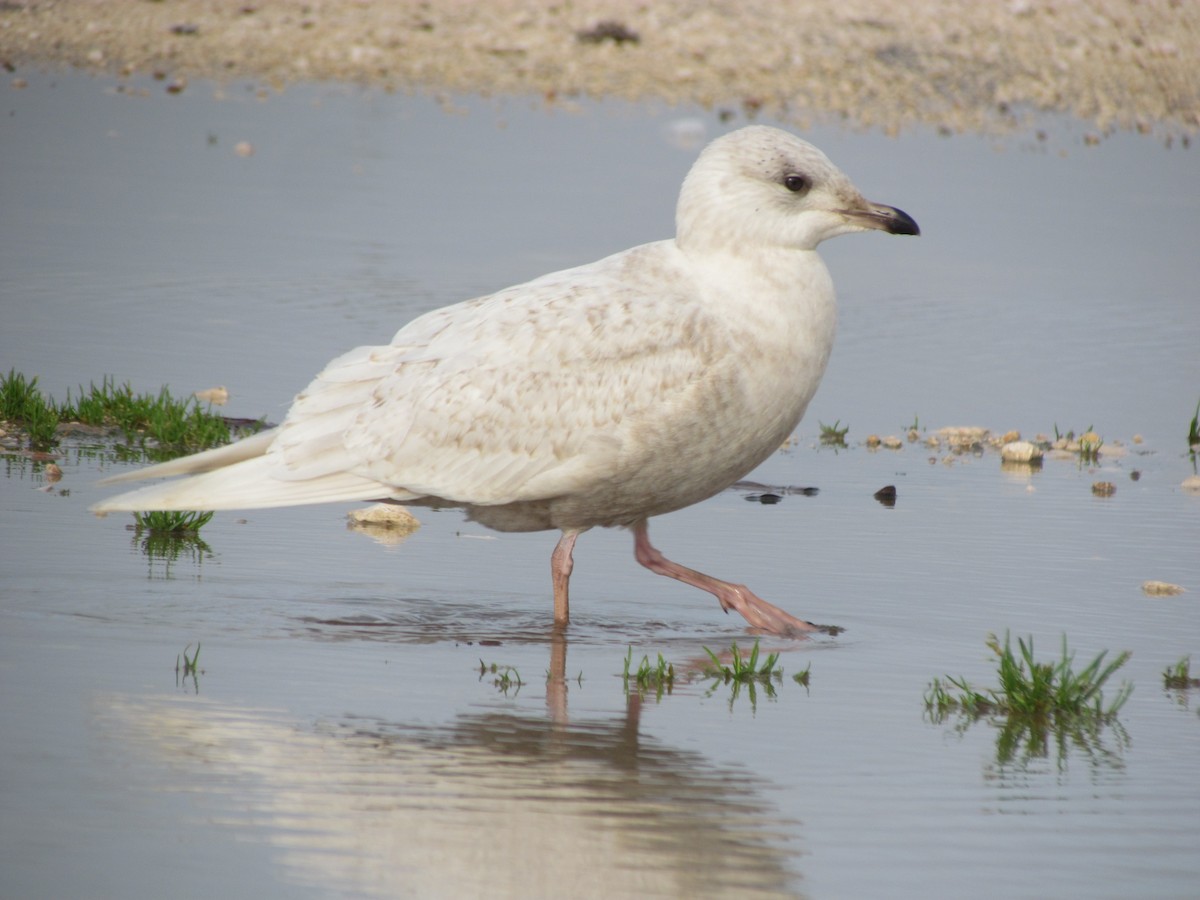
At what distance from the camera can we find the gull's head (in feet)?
23.5

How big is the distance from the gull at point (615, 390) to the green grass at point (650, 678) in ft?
2.43

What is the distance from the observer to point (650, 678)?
6438mm

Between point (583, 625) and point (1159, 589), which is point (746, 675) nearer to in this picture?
point (583, 625)

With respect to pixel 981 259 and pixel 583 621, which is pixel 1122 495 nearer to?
pixel 583 621

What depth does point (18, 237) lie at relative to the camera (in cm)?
1473

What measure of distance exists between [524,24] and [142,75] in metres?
4.72

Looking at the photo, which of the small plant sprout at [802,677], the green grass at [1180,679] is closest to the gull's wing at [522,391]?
the small plant sprout at [802,677]

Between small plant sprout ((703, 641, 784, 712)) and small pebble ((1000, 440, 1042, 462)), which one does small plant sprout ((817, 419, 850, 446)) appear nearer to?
small pebble ((1000, 440, 1042, 462))

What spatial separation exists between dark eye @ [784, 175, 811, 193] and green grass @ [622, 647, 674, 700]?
1.90 metres

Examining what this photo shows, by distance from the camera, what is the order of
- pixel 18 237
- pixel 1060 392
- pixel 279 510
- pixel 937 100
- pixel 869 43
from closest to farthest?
pixel 279 510
pixel 1060 392
pixel 18 237
pixel 937 100
pixel 869 43

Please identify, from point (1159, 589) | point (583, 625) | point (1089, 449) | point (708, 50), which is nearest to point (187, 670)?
point (583, 625)

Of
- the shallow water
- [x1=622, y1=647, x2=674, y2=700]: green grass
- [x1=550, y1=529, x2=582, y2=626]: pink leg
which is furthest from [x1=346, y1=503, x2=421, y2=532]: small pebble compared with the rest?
[x1=622, y1=647, x2=674, y2=700]: green grass

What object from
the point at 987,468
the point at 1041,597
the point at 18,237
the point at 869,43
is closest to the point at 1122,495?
the point at 987,468

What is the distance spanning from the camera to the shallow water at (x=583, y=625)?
4.91 metres
